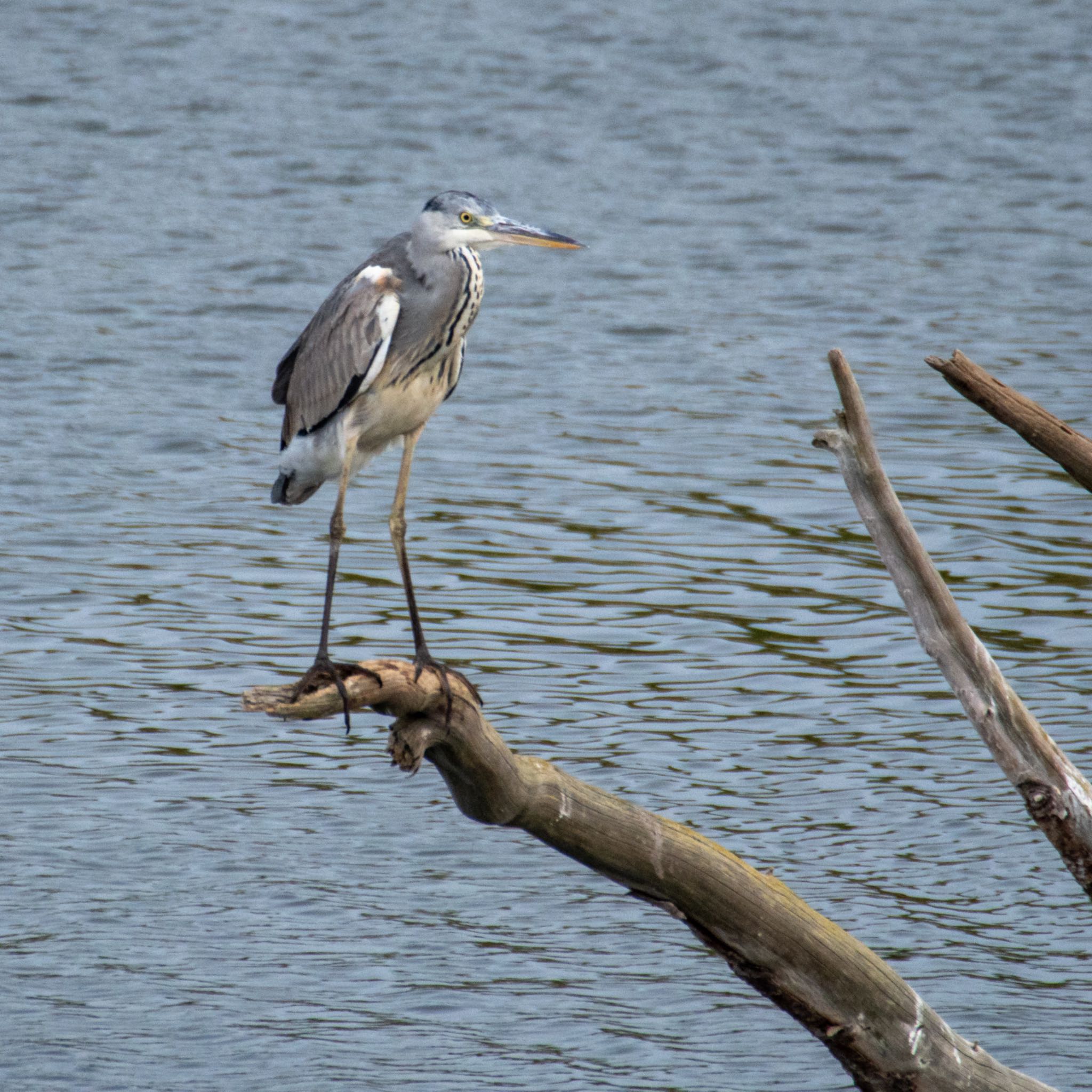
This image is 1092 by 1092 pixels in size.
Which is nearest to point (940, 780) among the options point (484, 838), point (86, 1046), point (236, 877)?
point (484, 838)

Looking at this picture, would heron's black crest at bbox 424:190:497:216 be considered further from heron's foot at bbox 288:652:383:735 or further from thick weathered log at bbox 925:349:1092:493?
thick weathered log at bbox 925:349:1092:493

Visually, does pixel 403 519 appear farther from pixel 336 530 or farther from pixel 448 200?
pixel 448 200

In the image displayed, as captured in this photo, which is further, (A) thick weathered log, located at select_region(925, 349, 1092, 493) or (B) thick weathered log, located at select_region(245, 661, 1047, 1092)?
(B) thick weathered log, located at select_region(245, 661, 1047, 1092)

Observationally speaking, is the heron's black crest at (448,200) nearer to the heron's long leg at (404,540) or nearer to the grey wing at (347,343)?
the grey wing at (347,343)

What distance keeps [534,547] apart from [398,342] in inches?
166

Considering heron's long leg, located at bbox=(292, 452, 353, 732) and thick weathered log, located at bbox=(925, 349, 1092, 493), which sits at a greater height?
thick weathered log, located at bbox=(925, 349, 1092, 493)

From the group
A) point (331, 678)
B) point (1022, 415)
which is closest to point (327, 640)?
point (331, 678)

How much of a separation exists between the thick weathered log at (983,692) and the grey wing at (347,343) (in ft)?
5.72

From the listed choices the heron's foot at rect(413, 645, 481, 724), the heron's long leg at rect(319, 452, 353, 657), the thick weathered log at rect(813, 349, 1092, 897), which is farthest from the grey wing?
the thick weathered log at rect(813, 349, 1092, 897)

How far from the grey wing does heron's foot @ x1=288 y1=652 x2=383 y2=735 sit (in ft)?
4.22

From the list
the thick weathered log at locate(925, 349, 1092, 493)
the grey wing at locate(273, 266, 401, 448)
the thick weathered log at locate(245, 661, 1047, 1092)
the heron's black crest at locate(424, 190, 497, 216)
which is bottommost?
the thick weathered log at locate(245, 661, 1047, 1092)

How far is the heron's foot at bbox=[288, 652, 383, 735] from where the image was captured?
450 centimetres

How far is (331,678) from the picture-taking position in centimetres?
466

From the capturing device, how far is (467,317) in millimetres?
5910
